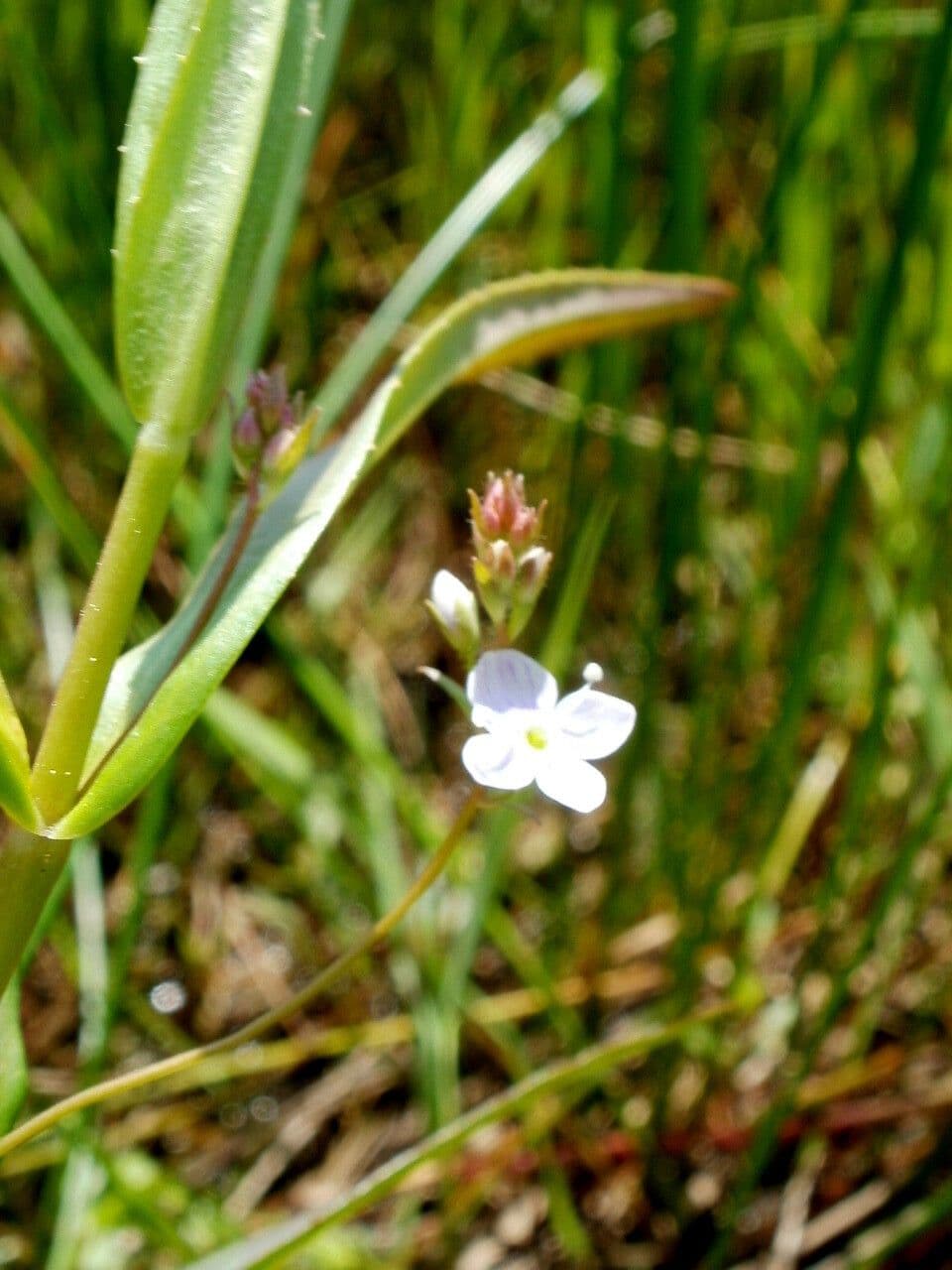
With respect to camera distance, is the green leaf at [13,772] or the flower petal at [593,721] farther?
the flower petal at [593,721]

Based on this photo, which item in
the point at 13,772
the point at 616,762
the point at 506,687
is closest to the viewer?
the point at 13,772

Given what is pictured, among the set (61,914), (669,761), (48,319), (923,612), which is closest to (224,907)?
(61,914)

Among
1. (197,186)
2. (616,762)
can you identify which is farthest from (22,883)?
(616,762)

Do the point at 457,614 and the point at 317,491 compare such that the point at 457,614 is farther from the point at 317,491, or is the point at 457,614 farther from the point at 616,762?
the point at 616,762

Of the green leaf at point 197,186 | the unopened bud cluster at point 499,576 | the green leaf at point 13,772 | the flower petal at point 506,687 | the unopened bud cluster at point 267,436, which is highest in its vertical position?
the green leaf at point 197,186

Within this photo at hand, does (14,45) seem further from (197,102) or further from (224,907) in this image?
(224,907)

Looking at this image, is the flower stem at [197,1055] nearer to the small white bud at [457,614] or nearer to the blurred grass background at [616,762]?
the small white bud at [457,614]

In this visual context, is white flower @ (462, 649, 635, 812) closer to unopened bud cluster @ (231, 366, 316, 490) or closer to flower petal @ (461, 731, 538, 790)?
flower petal @ (461, 731, 538, 790)

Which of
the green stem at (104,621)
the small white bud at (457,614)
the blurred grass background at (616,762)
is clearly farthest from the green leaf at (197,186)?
the blurred grass background at (616,762)
